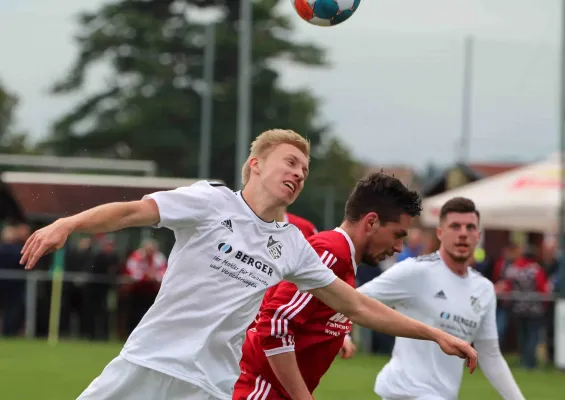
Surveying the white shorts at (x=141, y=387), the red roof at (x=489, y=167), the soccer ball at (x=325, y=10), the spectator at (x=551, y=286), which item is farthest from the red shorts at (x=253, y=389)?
the red roof at (x=489, y=167)

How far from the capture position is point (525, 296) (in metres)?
18.0

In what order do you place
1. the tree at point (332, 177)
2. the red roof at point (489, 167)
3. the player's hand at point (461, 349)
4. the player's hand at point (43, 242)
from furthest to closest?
the red roof at point (489, 167), the tree at point (332, 177), the player's hand at point (461, 349), the player's hand at point (43, 242)

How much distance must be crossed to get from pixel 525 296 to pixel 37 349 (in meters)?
7.29

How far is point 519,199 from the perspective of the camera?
63.4ft

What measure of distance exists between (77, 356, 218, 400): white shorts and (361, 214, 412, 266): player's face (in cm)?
119

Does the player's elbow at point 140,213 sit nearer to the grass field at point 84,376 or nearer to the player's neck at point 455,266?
the player's neck at point 455,266

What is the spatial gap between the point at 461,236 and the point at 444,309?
42cm

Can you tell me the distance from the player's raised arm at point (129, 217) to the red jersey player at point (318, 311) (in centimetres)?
74

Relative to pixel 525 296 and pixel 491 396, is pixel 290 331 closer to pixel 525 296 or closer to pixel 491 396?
pixel 491 396

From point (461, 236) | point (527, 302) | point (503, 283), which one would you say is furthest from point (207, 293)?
point (503, 283)

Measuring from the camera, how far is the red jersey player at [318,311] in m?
5.34

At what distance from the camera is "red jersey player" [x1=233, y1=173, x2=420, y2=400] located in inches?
210

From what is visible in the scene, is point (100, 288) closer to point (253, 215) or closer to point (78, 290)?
point (78, 290)

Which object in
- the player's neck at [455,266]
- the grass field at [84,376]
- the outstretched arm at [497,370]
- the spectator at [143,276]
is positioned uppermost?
the player's neck at [455,266]
